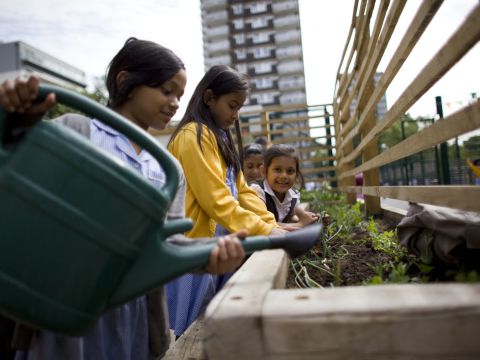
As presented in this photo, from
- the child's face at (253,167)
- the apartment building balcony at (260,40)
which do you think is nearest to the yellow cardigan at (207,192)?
the child's face at (253,167)

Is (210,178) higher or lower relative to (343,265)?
higher

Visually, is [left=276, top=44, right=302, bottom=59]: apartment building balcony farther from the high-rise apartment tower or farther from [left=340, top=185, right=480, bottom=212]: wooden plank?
[left=340, top=185, right=480, bottom=212]: wooden plank

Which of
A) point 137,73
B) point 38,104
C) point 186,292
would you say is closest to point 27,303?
point 38,104

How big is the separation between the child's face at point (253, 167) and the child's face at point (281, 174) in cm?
94

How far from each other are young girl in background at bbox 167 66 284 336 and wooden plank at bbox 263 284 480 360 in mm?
825

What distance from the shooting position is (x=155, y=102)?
1.39m

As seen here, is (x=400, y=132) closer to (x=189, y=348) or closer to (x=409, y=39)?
(x=409, y=39)

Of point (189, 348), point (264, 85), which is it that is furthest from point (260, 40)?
point (189, 348)

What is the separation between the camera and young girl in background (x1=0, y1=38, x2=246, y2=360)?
0.89 metres

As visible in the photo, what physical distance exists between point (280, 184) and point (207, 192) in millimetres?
1576

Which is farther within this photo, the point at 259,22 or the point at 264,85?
the point at 259,22

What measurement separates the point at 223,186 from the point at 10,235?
1016mm

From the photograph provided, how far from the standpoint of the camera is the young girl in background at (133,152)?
0.89 metres

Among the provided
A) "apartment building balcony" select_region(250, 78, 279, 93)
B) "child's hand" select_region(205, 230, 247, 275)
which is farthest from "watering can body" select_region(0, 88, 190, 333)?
"apartment building balcony" select_region(250, 78, 279, 93)
